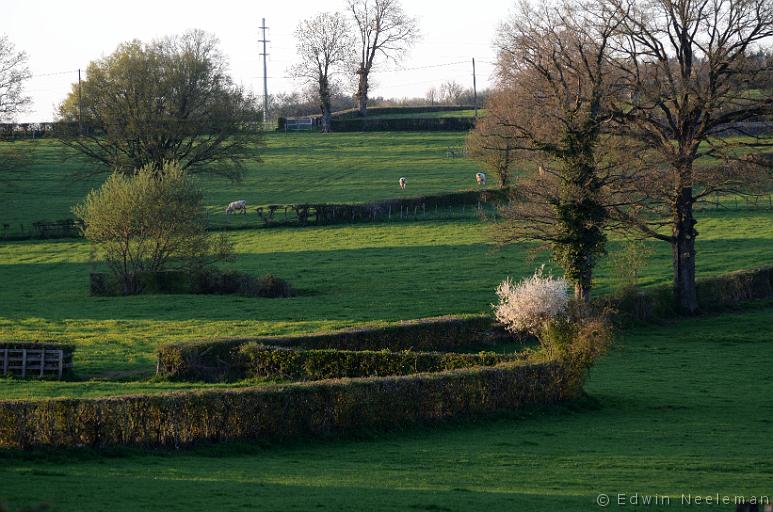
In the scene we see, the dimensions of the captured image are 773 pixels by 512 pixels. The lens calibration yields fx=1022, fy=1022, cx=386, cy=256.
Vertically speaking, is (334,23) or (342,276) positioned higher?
(334,23)

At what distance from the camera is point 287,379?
103ft

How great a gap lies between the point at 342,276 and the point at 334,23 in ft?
245

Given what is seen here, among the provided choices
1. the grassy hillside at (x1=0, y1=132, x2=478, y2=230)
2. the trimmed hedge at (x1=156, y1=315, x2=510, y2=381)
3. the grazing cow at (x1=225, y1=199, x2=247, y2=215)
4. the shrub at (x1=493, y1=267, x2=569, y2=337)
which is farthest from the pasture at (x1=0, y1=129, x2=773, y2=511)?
the shrub at (x1=493, y1=267, x2=569, y2=337)

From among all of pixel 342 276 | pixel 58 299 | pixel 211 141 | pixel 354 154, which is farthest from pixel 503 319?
pixel 354 154

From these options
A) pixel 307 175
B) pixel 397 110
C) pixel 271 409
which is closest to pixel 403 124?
pixel 397 110

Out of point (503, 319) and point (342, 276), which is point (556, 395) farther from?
point (342, 276)

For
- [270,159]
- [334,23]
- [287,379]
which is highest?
[334,23]

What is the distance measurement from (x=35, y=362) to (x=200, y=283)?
65.6 ft

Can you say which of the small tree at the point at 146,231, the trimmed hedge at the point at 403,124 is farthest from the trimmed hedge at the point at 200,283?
the trimmed hedge at the point at 403,124

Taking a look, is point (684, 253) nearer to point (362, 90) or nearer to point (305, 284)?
point (305, 284)

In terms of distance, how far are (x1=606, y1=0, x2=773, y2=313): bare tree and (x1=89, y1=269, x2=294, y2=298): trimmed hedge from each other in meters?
18.0

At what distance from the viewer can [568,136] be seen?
141ft

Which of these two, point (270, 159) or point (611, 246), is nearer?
point (611, 246)

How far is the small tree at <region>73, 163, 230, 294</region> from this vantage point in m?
55.3
